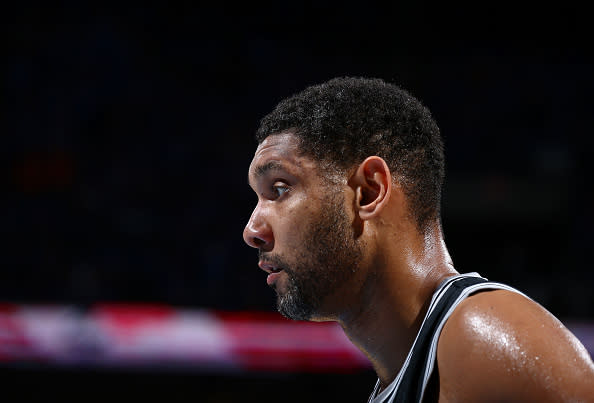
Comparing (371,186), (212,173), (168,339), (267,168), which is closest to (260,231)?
(267,168)

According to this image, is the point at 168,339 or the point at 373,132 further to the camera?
the point at 168,339

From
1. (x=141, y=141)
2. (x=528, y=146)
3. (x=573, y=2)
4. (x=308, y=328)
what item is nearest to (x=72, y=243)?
(x=141, y=141)

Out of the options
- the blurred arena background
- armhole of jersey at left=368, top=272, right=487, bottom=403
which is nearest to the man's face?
armhole of jersey at left=368, top=272, right=487, bottom=403

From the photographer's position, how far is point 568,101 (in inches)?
427

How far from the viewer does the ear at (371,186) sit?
5.29 feet

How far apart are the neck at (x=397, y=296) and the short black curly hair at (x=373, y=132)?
9cm

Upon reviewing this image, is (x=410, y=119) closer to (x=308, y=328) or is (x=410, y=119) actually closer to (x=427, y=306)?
(x=427, y=306)

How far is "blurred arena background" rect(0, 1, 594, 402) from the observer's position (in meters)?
6.82

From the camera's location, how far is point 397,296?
5.27 feet

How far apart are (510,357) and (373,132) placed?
26.9 inches

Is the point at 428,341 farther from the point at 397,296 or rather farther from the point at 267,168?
the point at 267,168

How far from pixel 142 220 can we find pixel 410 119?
747cm

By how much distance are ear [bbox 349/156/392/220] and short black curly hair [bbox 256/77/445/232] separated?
0.03 metres

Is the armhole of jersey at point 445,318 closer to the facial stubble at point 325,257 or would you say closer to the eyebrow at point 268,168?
the facial stubble at point 325,257
